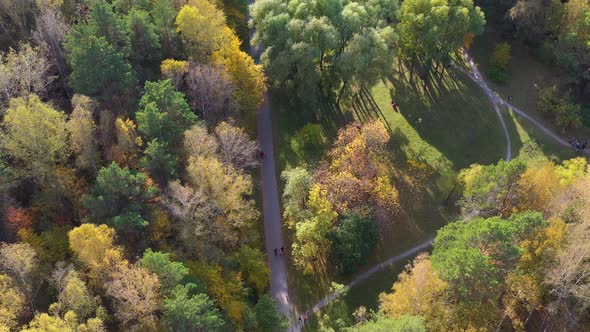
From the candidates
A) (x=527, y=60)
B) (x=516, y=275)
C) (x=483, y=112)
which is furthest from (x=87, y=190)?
(x=527, y=60)

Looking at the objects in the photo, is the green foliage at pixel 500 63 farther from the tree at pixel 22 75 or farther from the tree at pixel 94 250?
the tree at pixel 22 75

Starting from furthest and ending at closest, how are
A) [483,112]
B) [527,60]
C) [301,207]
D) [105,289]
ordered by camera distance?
[527,60], [483,112], [301,207], [105,289]

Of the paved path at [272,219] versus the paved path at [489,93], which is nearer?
the paved path at [272,219]

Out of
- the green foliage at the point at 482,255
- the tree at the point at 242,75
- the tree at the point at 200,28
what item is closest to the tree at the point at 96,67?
the tree at the point at 200,28

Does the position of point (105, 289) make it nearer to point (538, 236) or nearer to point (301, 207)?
point (301, 207)

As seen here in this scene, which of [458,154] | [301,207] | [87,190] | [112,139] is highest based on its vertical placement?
[112,139]
